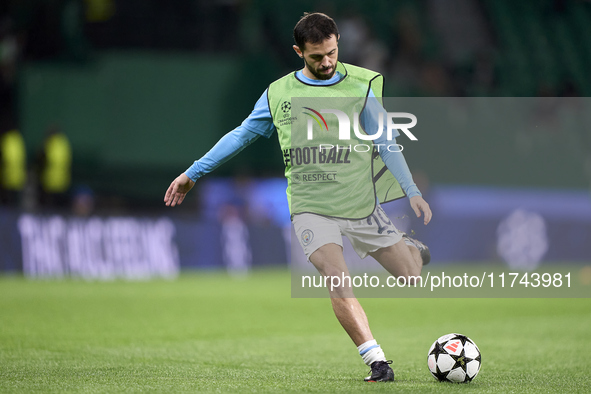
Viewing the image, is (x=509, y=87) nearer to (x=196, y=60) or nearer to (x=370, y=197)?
(x=196, y=60)

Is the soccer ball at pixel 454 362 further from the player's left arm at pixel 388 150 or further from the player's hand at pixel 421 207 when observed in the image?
the player's left arm at pixel 388 150

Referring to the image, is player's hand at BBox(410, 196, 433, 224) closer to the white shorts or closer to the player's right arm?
the white shorts

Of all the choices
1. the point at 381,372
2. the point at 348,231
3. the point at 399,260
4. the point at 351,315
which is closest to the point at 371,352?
the point at 381,372

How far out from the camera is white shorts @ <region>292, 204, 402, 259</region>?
6.09 m

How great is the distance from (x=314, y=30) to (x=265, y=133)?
92 cm

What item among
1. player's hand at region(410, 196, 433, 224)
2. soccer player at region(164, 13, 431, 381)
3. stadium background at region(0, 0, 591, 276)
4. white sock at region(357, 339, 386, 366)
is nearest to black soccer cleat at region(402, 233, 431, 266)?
soccer player at region(164, 13, 431, 381)

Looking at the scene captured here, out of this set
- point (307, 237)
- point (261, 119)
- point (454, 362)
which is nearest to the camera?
point (454, 362)

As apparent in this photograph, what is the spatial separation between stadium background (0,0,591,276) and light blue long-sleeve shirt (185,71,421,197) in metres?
8.83

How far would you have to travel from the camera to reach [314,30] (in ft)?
19.4

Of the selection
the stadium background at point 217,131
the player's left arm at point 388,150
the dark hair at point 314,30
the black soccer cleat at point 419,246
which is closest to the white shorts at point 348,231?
the black soccer cleat at point 419,246

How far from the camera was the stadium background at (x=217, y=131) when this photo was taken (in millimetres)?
17578

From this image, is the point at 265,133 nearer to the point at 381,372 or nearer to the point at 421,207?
the point at 421,207

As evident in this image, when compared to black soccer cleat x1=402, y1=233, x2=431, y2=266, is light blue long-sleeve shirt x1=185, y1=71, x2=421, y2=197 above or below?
above

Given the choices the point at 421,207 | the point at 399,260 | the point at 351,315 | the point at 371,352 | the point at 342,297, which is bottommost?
the point at 371,352
